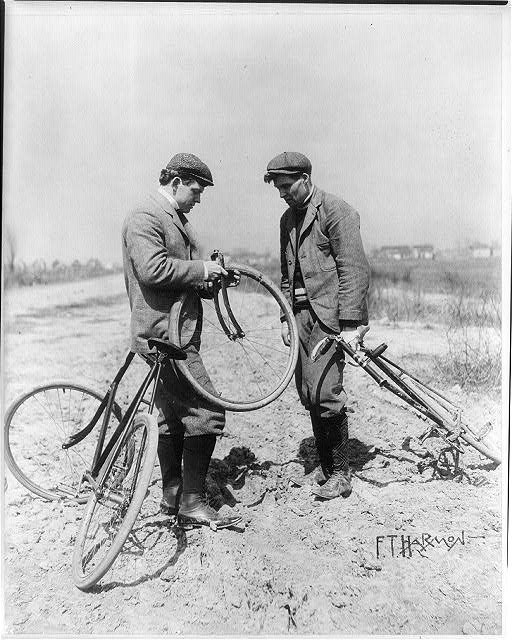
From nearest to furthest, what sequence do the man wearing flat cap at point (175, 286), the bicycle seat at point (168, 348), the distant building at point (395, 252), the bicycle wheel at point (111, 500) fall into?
1. the bicycle wheel at point (111, 500)
2. the bicycle seat at point (168, 348)
3. the man wearing flat cap at point (175, 286)
4. the distant building at point (395, 252)

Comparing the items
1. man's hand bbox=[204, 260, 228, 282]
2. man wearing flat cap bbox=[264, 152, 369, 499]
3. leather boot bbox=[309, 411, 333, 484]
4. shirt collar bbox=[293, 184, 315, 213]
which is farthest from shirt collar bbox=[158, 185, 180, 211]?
leather boot bbox=[309, 411, 333, 484]

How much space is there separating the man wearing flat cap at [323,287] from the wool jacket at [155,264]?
27.7 inches

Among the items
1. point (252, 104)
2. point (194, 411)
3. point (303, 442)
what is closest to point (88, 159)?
point (252, 104)

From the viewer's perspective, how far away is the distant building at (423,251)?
15.6ft

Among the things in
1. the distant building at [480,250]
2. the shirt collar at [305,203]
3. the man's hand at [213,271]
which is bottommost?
the man's hand at [213,271]

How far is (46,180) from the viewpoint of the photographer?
380 centimetres

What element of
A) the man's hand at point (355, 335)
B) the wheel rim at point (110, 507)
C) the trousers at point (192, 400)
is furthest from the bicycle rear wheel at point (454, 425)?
the wheel rim at point (110, 507)

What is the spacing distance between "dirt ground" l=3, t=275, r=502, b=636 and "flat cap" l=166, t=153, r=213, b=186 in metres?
1.31

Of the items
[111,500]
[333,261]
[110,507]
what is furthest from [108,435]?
[333,261]

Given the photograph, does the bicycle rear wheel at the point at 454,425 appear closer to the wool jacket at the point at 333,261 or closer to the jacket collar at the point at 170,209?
the wool jacket at the point at 333,261

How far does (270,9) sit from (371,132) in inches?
39.0

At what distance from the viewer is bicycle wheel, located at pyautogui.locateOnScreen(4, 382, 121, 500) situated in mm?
3789

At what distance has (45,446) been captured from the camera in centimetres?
398

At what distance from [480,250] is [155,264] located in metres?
2.15
